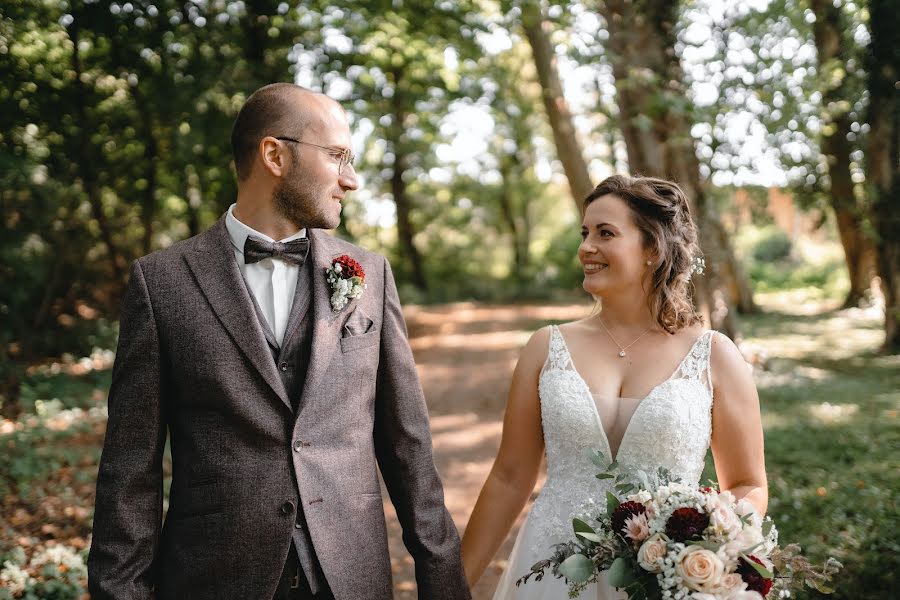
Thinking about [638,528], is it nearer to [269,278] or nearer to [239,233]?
[269,278]

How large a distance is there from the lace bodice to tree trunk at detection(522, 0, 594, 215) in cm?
763

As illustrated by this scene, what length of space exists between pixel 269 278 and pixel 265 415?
0.45 m

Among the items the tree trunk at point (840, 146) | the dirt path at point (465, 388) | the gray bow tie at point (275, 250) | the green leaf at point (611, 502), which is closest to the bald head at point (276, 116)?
the gray bow tie at point (275, 250)

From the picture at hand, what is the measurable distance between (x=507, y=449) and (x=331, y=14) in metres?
9.53

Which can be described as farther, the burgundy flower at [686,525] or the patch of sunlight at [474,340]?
the patch of sunlight at [474,340]

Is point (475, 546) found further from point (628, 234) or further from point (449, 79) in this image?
point (449, 79)

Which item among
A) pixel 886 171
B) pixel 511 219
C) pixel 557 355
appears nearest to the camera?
pixel 557 355

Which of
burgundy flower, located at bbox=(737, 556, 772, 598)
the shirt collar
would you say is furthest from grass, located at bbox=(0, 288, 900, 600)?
the shirt collar

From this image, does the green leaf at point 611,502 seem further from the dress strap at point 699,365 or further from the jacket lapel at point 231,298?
the jacket lapel at point 231,298

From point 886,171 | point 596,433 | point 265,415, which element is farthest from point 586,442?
point 886,171

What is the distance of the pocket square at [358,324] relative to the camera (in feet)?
7.30

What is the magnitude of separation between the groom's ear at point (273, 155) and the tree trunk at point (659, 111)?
235 inches

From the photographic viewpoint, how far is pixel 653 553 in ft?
6.35

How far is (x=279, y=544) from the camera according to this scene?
204 cm
